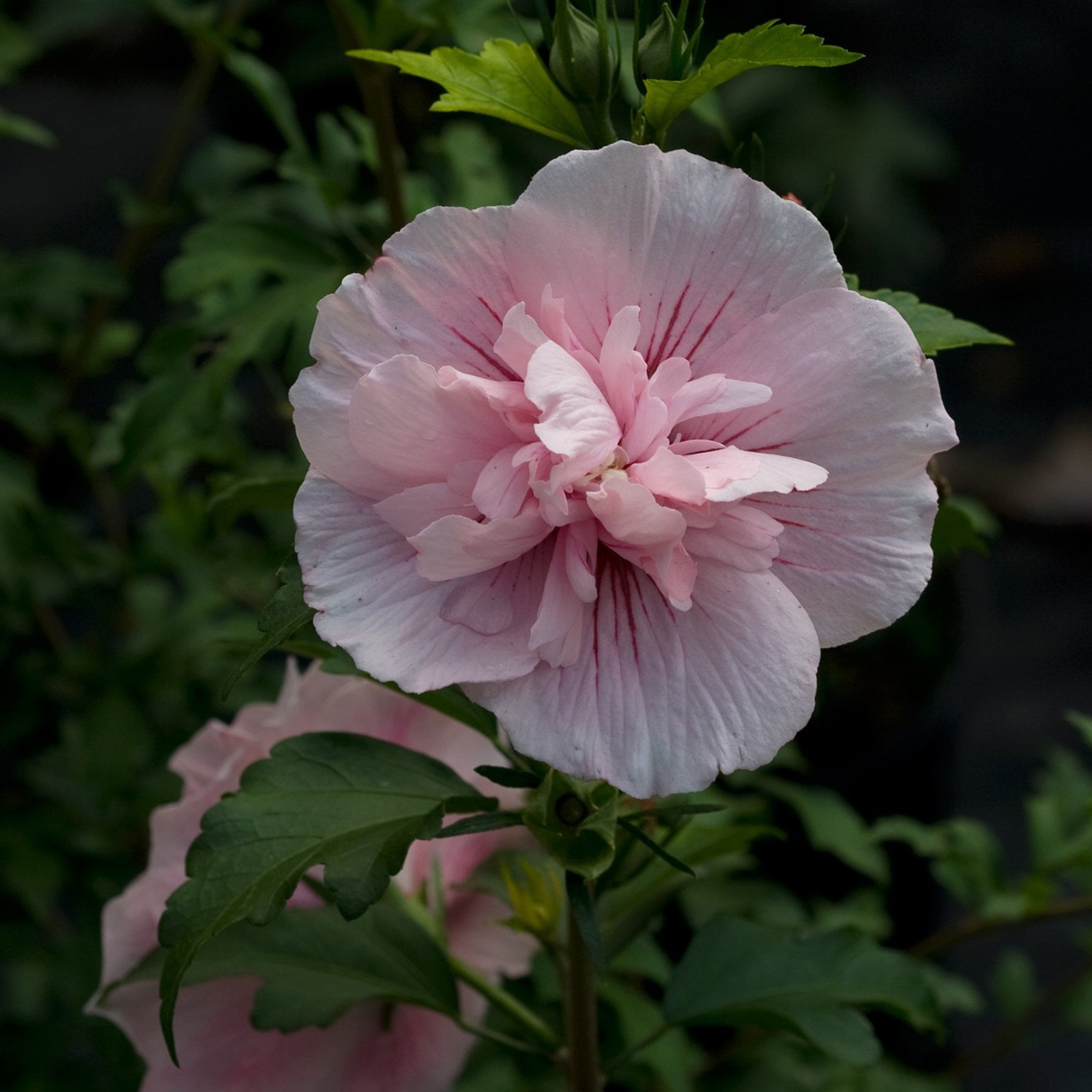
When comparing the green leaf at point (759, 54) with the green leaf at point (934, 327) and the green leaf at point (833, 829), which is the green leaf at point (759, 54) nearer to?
the green leaf at point (934, 327)

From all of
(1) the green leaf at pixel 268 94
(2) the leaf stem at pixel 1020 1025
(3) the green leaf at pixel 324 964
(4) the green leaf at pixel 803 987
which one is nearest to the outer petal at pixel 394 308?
(3) the green leaf at pixel 324 964

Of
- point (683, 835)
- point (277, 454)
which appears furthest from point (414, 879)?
point (277, 454)

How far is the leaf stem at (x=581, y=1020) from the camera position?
603mm

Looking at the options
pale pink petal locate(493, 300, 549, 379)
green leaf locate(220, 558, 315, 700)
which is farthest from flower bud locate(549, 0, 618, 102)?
green leaf locate(220, 558, 315, 700)

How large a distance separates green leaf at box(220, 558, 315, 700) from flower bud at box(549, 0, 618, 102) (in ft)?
0.70

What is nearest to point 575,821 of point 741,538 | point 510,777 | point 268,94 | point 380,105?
point 510,777

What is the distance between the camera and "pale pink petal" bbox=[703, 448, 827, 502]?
0.42 m

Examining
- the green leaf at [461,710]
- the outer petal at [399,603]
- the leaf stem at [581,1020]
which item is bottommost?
the leaf stem at [581,1020]

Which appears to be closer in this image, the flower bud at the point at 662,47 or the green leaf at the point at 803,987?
the flower bud at the point at 662,47

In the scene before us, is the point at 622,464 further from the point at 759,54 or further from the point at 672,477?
the point at 759,54

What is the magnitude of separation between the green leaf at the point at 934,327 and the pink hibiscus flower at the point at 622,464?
0.07 m

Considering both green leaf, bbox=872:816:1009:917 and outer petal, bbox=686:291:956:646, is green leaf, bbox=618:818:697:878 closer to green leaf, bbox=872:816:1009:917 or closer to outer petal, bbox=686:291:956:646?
outer petal, bbox=686:291:956:646

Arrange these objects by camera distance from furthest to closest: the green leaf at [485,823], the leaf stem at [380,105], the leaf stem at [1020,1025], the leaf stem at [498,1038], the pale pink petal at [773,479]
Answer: the leaf stem at [1020,1025] → the leaf stem at [380,105] → the leaf stem at [498,1038] → the green leaf at [485,823] → the pale pink petal at [773,479]

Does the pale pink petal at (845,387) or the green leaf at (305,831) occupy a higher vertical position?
the pale pink petal at (845,387)
